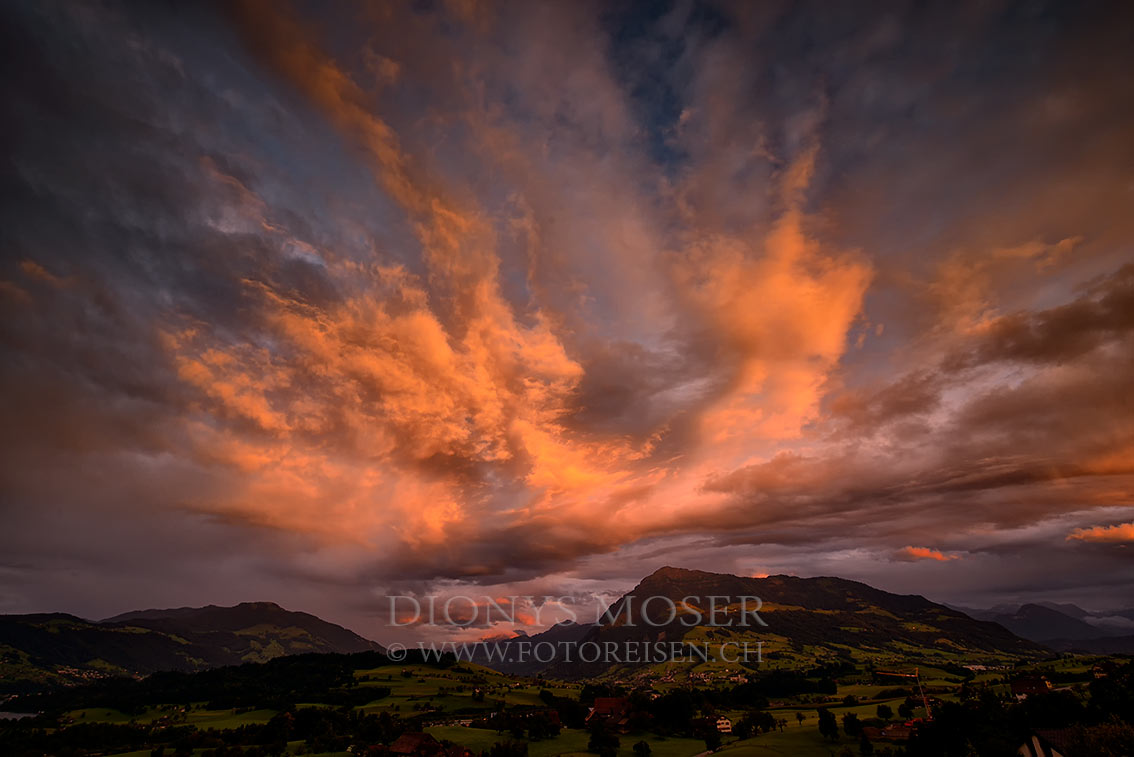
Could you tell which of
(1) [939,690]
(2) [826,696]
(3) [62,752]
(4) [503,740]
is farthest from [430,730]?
(1) [939,690]

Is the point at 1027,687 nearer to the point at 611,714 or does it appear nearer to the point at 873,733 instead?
the point at 873,733

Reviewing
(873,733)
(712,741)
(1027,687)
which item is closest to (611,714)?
(712,741)

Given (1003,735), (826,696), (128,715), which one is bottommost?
(826,696)

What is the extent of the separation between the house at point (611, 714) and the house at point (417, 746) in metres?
42.3

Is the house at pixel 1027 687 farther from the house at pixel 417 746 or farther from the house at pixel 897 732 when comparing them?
the house at pixel 417 746

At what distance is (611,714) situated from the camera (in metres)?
133

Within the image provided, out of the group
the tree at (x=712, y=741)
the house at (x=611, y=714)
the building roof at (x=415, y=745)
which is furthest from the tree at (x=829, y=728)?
the building roof at (x=415, y=745)

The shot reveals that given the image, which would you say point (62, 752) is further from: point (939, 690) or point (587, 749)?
point (939, 690)

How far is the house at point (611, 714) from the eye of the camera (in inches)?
4953

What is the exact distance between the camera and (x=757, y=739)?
108438 millimetres

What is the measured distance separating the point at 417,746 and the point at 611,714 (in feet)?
175

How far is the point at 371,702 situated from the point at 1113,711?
19184cm

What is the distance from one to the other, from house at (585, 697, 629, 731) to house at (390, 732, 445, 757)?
4234cm

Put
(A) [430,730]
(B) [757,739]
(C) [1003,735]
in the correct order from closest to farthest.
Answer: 1. (C) [1003,735]
2. (B) [757,739]
3. (A) [430,730]
